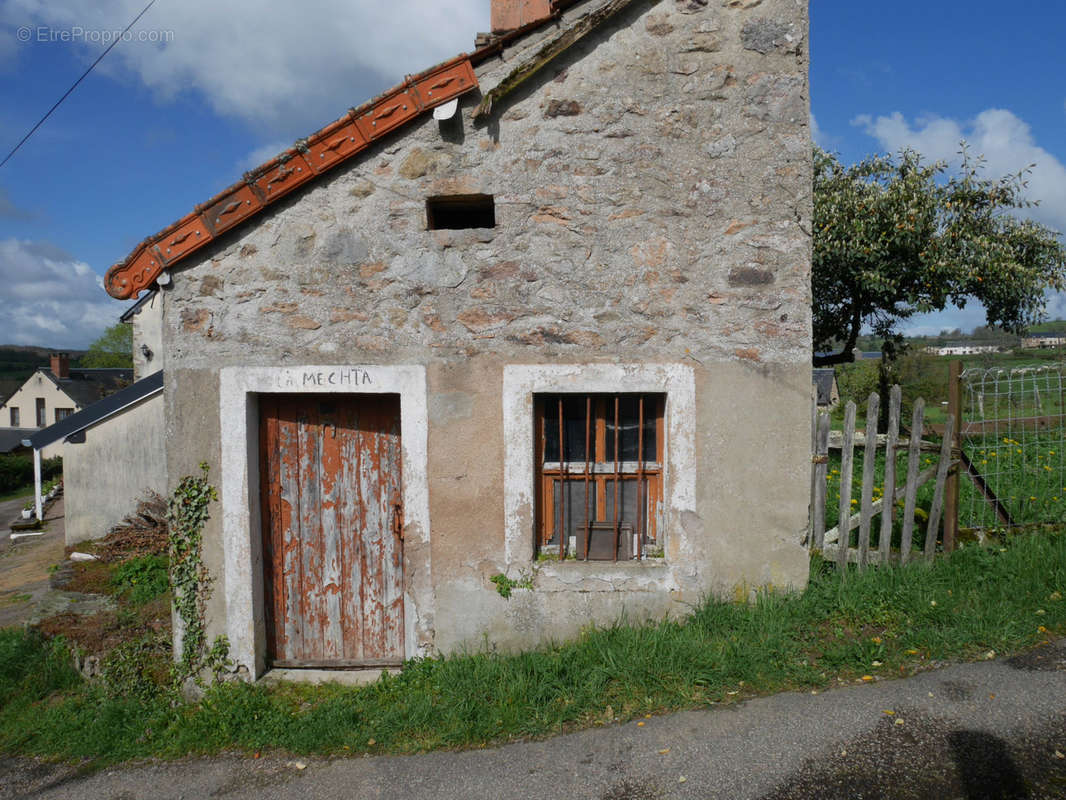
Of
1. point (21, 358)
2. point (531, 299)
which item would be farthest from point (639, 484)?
point (21, 358)

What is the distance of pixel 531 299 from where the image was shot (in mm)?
4117

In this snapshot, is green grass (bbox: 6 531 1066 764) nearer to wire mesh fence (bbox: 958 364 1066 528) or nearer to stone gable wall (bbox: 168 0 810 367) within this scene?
wire mesh fence (bbox: 958 364 1066 528)

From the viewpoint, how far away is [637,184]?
4.09 metres

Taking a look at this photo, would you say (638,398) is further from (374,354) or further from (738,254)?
(374,354)

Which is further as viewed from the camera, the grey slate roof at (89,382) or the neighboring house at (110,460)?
the grey slate roof at (89,382)

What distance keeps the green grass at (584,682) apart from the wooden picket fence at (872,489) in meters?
0.34

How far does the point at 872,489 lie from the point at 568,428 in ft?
7.78

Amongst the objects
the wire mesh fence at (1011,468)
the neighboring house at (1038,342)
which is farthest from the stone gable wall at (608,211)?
the neighboring house at (1038,342)

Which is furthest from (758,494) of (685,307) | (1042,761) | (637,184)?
(637,184)

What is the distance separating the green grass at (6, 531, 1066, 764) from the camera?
142 inches

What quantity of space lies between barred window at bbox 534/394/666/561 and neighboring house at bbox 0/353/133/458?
40027 millimetres

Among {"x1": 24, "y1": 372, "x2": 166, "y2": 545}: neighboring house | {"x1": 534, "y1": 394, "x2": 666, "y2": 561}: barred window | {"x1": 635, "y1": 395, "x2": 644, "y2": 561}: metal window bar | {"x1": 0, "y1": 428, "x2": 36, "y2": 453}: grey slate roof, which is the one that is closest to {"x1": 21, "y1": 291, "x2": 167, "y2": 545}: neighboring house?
{"x1": 24, "y1": 372, "x2": 166, "y2": 545}: neighboring house

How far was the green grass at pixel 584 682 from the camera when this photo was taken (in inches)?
142

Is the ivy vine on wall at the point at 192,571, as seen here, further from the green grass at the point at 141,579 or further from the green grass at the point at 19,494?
the green grass at the point at 19,494
